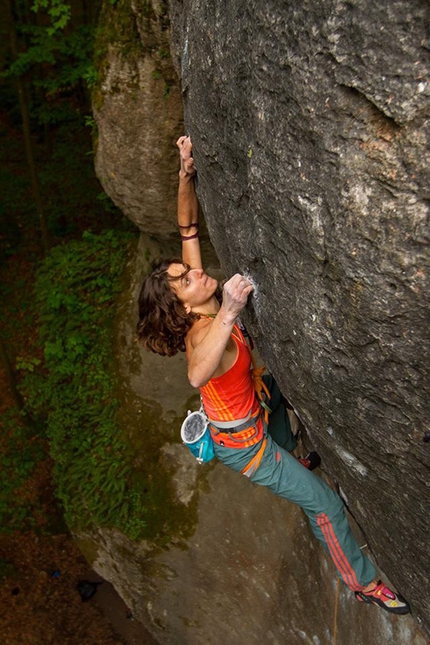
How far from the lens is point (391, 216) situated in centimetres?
248

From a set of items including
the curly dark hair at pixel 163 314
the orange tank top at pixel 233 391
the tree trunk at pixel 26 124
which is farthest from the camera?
the tree trunk at pixel 26 124

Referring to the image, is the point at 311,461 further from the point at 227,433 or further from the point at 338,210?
the point at 338,210

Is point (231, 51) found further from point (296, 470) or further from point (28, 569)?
point (28, 569)

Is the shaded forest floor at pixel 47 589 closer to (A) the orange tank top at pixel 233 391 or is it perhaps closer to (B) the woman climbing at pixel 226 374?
(B) the woman climbing at pixel 226 374

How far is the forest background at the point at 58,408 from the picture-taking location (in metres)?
9.34

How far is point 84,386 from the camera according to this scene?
1010 centimetres

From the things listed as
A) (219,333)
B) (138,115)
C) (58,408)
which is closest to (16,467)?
(58,408)

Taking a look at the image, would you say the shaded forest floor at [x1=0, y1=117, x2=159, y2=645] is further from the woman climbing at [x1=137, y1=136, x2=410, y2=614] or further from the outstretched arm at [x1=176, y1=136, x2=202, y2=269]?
the outstretched arm at [x1=176, y1=136, x2=202, y2=269]

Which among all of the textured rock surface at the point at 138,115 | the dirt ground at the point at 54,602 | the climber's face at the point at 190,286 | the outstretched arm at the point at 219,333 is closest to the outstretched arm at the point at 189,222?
the climber's face at the point at 190,286

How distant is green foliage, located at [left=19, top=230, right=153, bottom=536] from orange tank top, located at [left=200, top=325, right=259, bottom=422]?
505 centimetres

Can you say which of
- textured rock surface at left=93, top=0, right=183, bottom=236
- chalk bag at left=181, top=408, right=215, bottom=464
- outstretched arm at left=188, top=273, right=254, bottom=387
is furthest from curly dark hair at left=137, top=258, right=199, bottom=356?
textured rock surface at left=93, top=0, right=183, bottom=236

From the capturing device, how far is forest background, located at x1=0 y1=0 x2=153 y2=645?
934cm

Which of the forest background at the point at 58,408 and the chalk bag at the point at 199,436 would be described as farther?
the forest background at the point at 58,408

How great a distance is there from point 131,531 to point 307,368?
21.3ft
